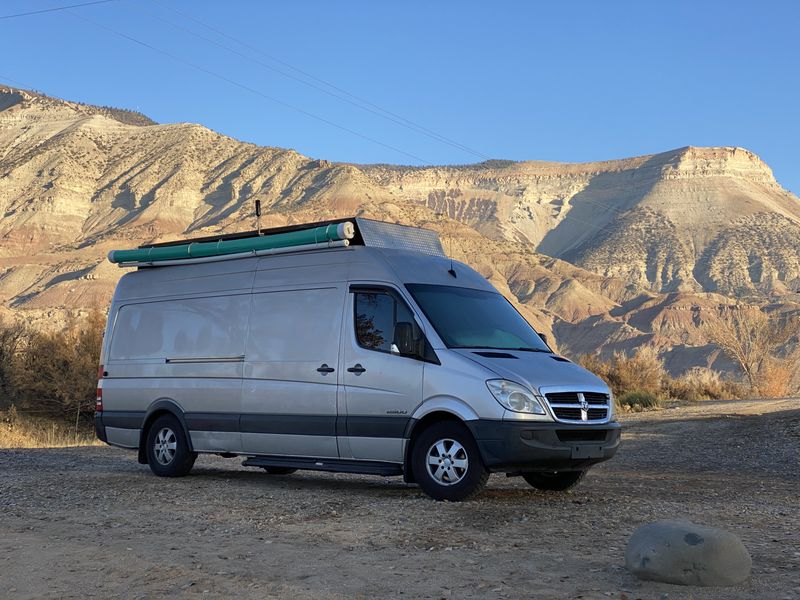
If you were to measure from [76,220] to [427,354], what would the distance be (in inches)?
4633

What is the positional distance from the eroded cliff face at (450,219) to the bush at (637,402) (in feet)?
134

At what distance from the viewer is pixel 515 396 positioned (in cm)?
966

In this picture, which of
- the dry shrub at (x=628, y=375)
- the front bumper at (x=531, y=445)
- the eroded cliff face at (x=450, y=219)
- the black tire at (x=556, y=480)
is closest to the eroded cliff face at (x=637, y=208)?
the eroded cliff face at (x=450, y=219)

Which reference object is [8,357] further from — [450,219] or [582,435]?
[450,219]

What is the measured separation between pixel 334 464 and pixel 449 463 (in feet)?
4.99

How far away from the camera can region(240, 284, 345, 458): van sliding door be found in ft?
36.0

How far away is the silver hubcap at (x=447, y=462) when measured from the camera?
9.84m

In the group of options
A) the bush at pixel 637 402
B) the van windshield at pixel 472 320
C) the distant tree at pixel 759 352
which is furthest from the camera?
the distant tree at pixel 759 352

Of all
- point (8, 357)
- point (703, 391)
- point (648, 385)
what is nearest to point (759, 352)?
point (703, 391)

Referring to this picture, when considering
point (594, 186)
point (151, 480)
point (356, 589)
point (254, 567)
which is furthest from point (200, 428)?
point (594, 186)

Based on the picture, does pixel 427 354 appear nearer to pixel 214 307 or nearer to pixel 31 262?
pixel 214 307

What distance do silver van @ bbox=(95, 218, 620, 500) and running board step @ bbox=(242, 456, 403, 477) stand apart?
0.07 ft

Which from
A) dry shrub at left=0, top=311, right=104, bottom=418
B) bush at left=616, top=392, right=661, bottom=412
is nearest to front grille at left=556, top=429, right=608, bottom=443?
dry shrub at left=0, top=311, right=104, bottom=418

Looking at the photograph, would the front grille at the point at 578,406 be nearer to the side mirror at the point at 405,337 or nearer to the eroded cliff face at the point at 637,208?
the side mirror at the point at 405,337
